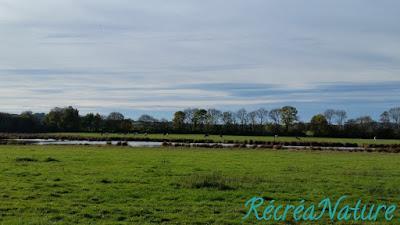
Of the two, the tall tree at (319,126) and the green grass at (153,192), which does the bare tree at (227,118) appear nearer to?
the tall tree at (319,126)

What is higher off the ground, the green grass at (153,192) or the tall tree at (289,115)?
the tall tree at (289,115)

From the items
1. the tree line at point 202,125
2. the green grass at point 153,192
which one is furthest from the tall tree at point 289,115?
the green grass at point 153,192

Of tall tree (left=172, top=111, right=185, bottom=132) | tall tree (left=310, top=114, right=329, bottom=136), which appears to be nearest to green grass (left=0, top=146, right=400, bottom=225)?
tall tree (left=310, top=114, right=329, bottom=136)

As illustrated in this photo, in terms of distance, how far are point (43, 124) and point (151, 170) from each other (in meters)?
127

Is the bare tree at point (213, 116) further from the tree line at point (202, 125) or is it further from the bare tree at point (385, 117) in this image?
the bare tree at point (385, 117)

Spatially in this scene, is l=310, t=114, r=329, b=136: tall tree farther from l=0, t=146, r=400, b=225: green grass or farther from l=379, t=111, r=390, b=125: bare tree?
l=0, t=146, r=400, b=225: green grass

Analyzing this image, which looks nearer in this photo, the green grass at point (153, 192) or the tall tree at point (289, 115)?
the green grass at point (153, 192)

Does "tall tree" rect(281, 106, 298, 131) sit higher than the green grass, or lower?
higher

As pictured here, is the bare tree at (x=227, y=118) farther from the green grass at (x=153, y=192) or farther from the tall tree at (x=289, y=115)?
the green grass at (x=153, y=192)

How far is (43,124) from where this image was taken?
5758 inches

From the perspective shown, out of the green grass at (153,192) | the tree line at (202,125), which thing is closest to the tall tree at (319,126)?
the tree line at (202,125)

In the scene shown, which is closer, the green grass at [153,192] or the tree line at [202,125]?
the green grass at [153,192]

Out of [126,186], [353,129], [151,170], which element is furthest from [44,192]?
[353,129]

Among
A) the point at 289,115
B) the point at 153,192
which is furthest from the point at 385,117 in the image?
the point at 153,192
